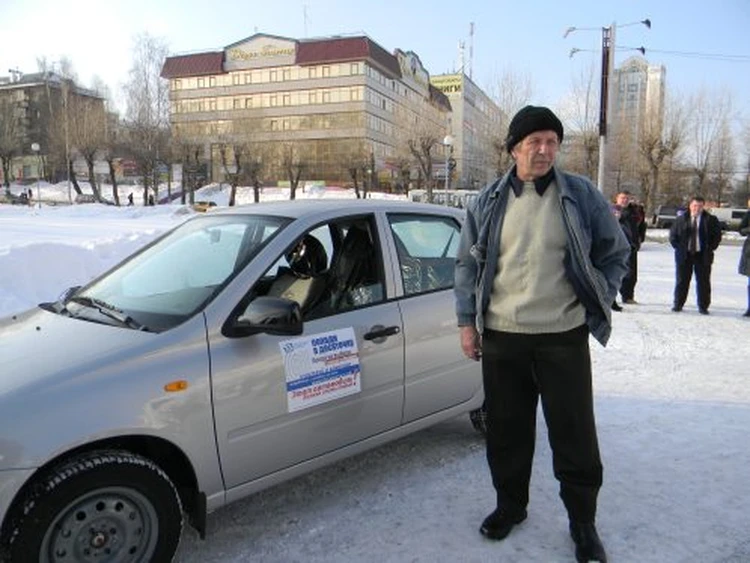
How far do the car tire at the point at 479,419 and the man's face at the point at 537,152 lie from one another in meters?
1.99

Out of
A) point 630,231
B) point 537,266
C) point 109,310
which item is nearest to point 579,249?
point 537,266

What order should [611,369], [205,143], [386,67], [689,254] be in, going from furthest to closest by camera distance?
[386,67] → [205,143] → [689,254] → [611,369]

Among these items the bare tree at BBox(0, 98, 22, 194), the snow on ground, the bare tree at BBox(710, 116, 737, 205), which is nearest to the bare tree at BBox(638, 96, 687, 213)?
the bare tree at BBox(710, 116, 737, 205)

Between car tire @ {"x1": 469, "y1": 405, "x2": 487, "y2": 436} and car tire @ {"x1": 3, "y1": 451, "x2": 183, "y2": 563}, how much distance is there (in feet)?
7.35

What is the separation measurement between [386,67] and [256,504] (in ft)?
297

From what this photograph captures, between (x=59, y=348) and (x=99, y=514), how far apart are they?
2.28ft

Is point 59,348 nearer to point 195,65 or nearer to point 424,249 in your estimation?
point 424,249

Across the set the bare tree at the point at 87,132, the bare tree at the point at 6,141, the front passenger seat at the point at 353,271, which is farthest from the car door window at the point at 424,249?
the bare tree at the point at 6,141

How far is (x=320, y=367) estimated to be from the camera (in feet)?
10.3

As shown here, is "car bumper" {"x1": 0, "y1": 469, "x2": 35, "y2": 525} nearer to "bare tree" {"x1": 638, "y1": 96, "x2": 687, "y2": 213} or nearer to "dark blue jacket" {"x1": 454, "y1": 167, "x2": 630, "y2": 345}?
"dark blue jacket" {"x1": 454, "y1": 167, "x2": 630, "y2": 345}

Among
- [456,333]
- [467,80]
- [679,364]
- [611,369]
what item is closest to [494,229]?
[456,333]

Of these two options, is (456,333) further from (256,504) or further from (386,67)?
(386,67)

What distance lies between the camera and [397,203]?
3934 mm

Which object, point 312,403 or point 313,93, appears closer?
point 312,403
